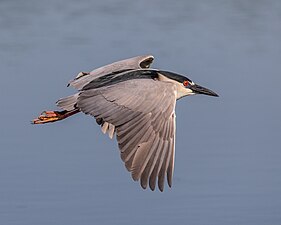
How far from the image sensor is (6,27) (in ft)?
50.6

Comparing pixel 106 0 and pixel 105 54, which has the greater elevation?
Result: pixel 106 0

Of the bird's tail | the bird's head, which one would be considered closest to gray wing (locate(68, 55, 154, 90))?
the bird's tail

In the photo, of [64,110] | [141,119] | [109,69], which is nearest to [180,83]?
[109,69]

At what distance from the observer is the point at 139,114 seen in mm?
8742

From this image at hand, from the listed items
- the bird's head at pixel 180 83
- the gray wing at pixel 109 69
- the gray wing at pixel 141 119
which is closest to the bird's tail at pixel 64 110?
the gray wing at pixel 141 119

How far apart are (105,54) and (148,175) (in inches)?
220

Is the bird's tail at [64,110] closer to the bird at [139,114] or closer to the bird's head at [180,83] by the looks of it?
the bird at [139,114]

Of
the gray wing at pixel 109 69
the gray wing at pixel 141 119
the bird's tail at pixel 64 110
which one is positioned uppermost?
the gray wing at pixel 109 69

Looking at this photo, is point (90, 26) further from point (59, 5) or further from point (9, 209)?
point (9, 209)

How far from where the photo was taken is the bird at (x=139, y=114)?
8391 mm

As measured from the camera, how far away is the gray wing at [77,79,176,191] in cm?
838

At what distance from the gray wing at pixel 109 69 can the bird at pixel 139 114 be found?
328 millimetres

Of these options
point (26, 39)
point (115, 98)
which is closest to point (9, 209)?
point (115, 98)

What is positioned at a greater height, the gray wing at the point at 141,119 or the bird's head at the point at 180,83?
the bird's head at the point at 180,83
